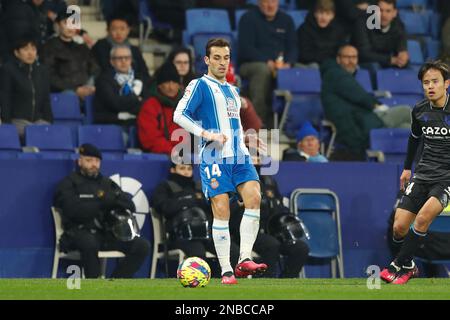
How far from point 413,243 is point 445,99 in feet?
4.67

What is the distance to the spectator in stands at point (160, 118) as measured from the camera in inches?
641

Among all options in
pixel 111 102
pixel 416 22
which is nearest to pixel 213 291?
pixel 111 102

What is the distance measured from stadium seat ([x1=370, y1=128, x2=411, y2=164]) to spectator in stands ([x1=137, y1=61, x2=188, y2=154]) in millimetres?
2938

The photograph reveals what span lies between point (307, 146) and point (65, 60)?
12.2ft

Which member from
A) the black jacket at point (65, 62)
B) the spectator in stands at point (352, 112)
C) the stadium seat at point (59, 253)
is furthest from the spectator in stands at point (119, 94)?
the spectator in stands at point (352, 112)

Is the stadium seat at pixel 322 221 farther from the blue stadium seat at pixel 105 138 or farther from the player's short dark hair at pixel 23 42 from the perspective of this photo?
the player's short dark hair at pixel 23 42

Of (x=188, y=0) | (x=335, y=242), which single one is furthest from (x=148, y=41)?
(x=335, y=242)

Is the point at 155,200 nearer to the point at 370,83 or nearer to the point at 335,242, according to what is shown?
the point at 335,242

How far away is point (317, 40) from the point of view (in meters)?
19.2

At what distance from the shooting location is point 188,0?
64.4 feet

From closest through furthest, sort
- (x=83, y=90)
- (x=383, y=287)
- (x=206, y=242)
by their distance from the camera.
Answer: (x=383, y=287) < (x=206, y=242) < (x=83, y=90)

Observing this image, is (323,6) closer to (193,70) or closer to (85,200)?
(193,70)

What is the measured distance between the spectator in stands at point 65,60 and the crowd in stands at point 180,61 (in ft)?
0.05

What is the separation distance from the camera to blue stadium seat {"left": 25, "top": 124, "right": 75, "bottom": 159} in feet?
53.1
